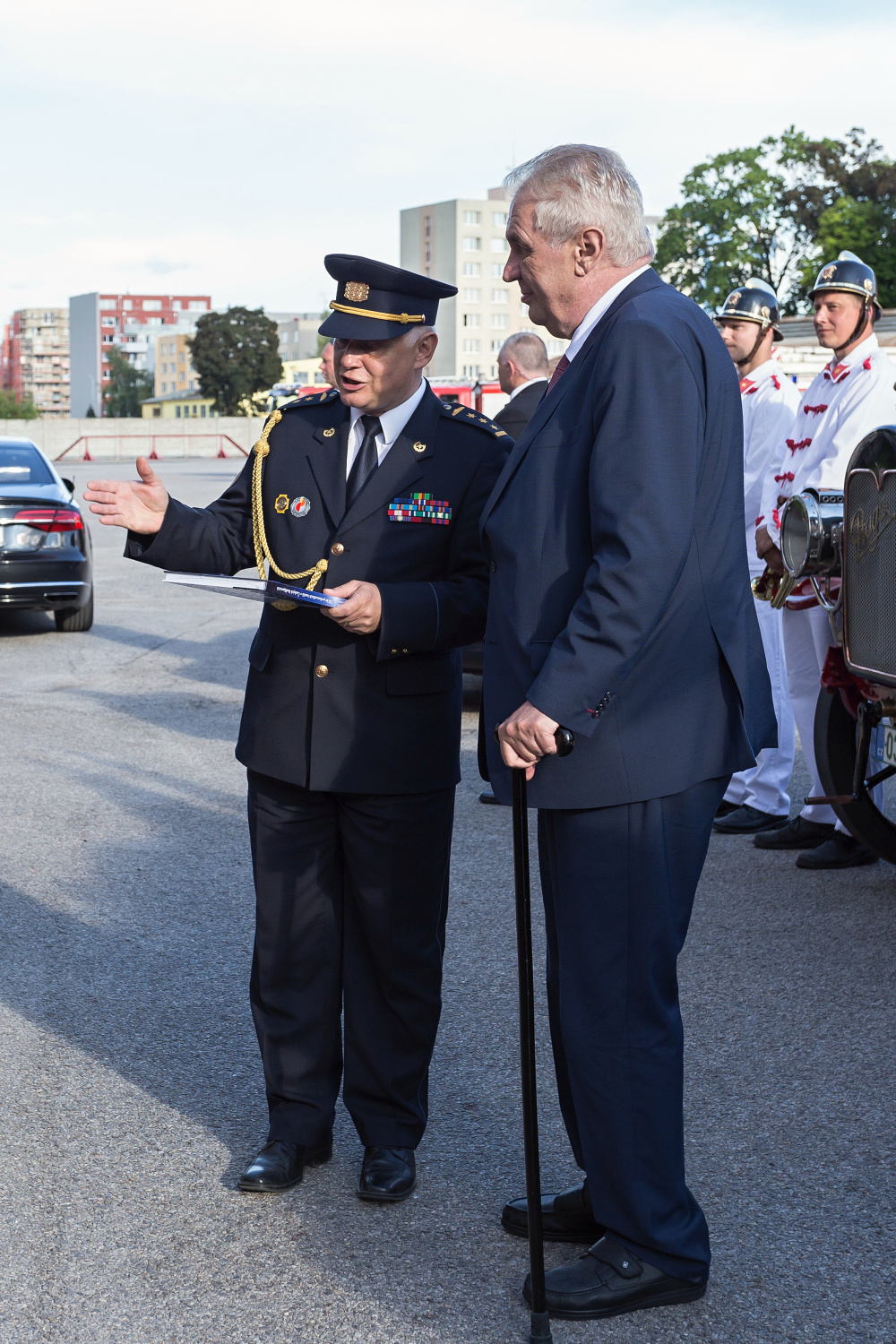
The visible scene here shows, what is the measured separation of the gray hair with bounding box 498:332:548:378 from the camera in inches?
297

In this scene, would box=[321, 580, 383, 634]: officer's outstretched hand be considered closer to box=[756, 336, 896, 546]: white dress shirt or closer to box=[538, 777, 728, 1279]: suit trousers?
box=[538, 777, 728, 1279]: suit trousers

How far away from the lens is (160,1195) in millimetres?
3158

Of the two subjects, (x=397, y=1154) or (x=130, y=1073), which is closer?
(x=397, y=1154)

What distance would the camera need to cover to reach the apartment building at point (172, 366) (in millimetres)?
175375

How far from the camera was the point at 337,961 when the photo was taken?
130 inches

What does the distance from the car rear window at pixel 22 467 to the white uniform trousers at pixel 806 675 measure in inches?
296

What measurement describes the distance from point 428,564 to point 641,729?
2.58 feet

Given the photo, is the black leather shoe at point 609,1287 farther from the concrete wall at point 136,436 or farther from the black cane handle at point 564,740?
the concrete wall at point 136,436

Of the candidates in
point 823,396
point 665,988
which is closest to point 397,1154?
point 665,988

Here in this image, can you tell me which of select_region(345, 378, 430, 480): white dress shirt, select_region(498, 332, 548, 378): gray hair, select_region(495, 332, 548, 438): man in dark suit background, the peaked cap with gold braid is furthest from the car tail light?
the peaked cap with gold braid

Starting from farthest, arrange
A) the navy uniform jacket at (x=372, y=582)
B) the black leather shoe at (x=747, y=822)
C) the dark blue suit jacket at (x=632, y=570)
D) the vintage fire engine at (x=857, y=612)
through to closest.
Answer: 1. the black leather shoe at (x=747, y=822)
2. the vintage fire engine at (x=857, y=612)
3. the navy uniform jacket at (x=372, y=582)
4. the dark blue suit jacket at (x=632, y=570)

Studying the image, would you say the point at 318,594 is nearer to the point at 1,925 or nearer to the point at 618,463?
the point at 618,463

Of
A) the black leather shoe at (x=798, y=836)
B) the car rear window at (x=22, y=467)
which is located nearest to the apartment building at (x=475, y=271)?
the car rear window at (x=22, y=467)

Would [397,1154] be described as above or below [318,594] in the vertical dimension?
below
